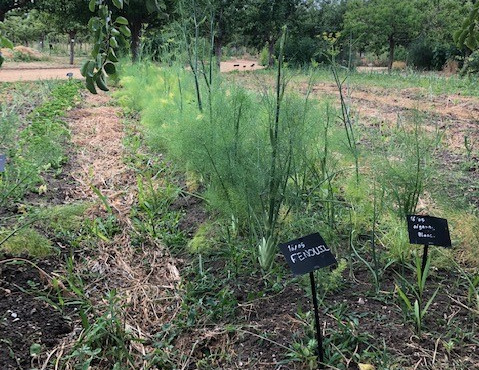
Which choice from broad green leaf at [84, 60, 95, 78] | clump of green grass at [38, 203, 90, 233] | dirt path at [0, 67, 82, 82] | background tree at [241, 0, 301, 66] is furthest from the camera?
background tree at [241, 0, 301, 66]

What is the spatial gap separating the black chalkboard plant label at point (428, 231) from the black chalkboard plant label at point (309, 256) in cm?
36

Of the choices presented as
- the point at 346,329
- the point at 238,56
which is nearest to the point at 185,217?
the point at 346,329

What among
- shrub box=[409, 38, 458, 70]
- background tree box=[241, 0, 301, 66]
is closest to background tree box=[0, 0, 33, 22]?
background tree box=[241, 0, 301, 66]

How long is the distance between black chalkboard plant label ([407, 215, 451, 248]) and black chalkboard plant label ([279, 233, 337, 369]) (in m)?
0.36

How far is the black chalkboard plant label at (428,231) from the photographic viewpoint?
143cm

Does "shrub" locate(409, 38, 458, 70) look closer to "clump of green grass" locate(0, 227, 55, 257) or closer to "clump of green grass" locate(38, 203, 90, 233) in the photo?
"clump of green grass" locate(38, 203, 90, 233)

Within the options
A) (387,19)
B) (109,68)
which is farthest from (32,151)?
(387,19)

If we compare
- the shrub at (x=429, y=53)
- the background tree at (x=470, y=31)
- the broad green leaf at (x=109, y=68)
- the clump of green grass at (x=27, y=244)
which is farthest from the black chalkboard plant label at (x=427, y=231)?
the shrub at (x=429, y=53)

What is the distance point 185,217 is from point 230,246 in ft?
1.94

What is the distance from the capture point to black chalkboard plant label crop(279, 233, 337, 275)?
1216mm

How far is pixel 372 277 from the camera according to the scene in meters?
1.72

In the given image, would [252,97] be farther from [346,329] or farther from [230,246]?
[346,329]

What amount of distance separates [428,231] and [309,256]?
1.59 ft

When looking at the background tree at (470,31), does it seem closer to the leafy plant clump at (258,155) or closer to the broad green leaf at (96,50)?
the leafy plant clump at (258,155)
